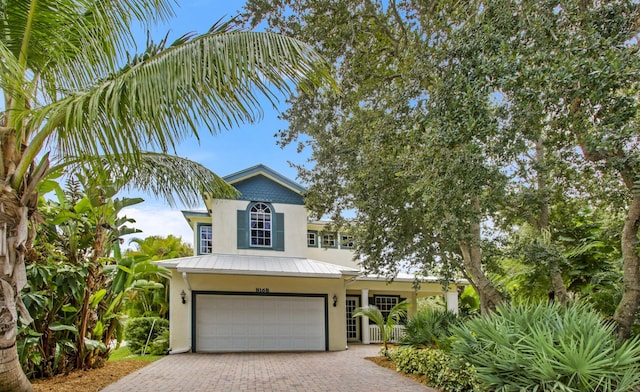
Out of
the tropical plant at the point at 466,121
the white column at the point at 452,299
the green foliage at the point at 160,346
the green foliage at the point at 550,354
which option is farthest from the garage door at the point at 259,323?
the green foliage at the point at 550,354

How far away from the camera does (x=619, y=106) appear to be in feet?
20.8

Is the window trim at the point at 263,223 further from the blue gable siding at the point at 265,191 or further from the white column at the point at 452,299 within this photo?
the white column at the point at 452,299

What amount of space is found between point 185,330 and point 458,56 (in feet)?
41.2

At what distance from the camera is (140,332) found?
15.5 metres

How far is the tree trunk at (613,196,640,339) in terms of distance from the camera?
728cm

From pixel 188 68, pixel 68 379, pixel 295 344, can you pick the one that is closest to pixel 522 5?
pixel 188 68

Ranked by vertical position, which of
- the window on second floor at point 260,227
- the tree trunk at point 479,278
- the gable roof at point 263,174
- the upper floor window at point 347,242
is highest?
the gable roof at point 263,174

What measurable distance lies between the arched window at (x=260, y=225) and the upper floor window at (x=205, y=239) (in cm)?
243

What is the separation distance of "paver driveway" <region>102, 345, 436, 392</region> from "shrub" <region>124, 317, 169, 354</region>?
226 centimetres

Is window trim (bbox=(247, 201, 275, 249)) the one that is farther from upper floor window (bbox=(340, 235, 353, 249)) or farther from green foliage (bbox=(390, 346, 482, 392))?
green foliage (bbox=(390, 346, 482, 392))

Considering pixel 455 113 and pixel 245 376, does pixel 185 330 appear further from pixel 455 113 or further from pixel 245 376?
pixel 455 113

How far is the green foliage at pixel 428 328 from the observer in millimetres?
11305

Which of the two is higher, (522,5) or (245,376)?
(522,5)

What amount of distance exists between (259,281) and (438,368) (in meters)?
8.34
